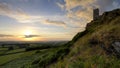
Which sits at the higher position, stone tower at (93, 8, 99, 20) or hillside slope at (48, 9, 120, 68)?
stone tower at (93, 8, 99, 20)

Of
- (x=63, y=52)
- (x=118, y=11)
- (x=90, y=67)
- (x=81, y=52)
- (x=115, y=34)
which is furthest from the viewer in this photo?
(x=118, y=11)

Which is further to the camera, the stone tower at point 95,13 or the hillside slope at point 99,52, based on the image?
the stone tower at point 95,13

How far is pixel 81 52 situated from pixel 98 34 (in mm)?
3090

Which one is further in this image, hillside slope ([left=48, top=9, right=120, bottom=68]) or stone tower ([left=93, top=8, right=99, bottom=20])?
stone tower ([left=93, top=8, right=99, bottom=20])

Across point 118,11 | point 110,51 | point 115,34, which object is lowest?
point 110,51

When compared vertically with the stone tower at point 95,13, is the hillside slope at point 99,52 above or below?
below

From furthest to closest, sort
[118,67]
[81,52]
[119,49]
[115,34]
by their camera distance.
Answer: [81,52]
[115,34]
[119,49]
[118,67]

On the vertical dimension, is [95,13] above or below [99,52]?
above

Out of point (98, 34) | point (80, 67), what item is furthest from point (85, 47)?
point (80, 67)

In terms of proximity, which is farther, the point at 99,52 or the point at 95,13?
the point at 95,13

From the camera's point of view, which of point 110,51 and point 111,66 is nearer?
point 111,66

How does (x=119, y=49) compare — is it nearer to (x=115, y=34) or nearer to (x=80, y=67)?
(x=115, y=34)

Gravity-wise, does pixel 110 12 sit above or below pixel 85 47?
above

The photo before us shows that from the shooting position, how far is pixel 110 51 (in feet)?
53.0
